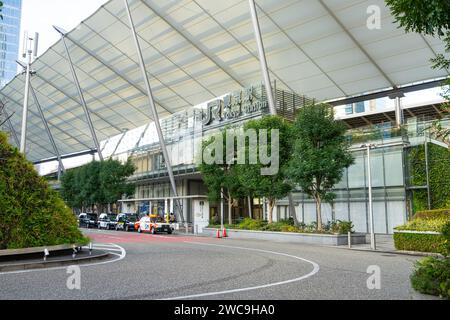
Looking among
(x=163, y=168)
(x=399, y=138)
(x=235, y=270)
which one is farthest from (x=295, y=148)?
(x=163, y=168)

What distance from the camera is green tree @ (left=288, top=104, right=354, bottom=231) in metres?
23.4

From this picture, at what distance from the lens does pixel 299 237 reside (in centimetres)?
2412

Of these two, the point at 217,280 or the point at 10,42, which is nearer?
the point at 217,280

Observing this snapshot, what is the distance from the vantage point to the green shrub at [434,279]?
649cm

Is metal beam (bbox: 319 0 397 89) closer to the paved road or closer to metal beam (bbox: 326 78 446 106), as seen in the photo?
metal beam (bbox: 326 78 446 106)

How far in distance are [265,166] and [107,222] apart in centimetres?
2186

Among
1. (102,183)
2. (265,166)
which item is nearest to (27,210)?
(265,166)

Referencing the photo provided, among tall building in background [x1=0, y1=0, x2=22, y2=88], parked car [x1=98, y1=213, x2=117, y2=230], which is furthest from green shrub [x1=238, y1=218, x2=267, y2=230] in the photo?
tall building in background [x1=0, y1=0, x2=22, y2=88]

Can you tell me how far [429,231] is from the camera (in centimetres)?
1764

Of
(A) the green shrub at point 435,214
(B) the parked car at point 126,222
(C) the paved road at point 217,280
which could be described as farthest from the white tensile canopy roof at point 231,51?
(C) the paved road at point 217,280

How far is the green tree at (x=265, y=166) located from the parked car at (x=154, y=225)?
30.2ft

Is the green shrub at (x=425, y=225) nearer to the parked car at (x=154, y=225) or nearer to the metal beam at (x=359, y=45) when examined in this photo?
the metal beam at (x=359, y=45)

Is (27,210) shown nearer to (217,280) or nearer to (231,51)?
(217,280)

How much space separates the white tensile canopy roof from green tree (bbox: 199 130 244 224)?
11.5 metres
